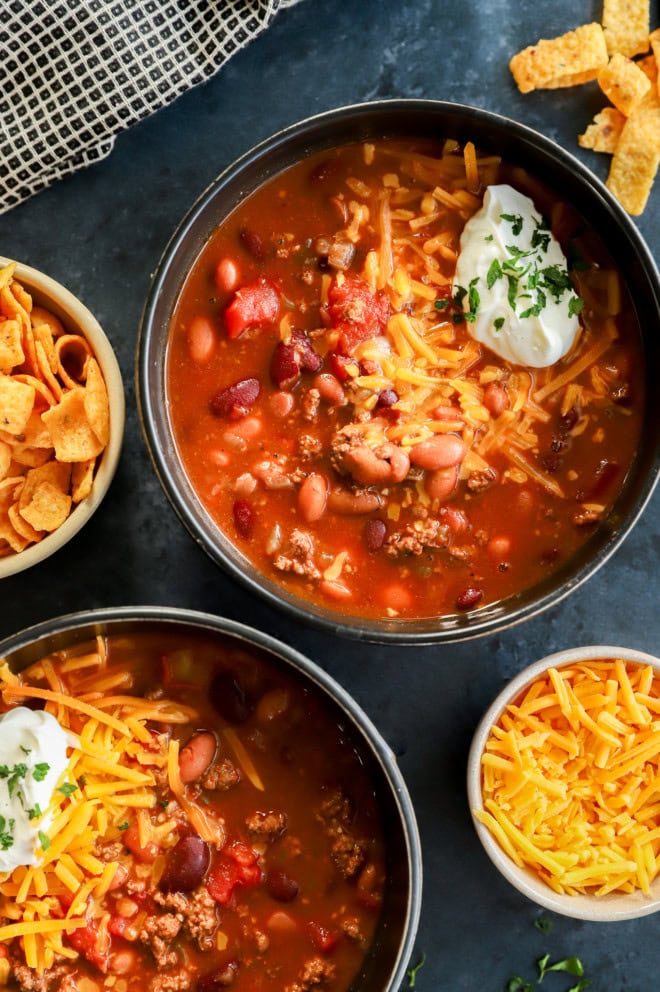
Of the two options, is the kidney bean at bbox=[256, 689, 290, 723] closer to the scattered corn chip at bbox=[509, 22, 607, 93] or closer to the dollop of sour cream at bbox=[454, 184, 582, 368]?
the dollop of sour cream at bbox=[454, 184, 582, 368]

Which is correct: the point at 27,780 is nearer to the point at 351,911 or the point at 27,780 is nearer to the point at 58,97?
the point at 351,911

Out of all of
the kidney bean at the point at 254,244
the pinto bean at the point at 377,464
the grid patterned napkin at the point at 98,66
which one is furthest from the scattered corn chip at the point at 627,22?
the pinto bean at the point at 377,464

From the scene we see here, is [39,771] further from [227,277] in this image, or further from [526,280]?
[526,280]

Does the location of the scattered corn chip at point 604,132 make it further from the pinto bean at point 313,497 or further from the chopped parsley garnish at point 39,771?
the chopped parsley garnish at point 39,771

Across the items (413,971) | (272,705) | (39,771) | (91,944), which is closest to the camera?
(39,771)

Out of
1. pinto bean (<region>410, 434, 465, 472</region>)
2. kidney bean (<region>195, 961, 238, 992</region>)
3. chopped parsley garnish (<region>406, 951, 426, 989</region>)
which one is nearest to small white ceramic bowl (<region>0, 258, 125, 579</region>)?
pinto bean (<region>410, 434, 465, 472</region>)

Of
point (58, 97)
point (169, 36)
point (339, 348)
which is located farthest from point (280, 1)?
point (339, 348)

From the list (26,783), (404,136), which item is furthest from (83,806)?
(404,136)
